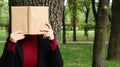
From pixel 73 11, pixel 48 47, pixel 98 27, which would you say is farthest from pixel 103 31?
pixel 73 11

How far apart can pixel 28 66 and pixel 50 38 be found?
36 cm

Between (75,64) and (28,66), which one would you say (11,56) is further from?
(75,64)

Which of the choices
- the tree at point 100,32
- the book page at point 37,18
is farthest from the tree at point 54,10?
the tree at point 100,32

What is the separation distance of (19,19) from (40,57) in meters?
0.45

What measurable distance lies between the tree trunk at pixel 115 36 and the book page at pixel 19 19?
13542mm

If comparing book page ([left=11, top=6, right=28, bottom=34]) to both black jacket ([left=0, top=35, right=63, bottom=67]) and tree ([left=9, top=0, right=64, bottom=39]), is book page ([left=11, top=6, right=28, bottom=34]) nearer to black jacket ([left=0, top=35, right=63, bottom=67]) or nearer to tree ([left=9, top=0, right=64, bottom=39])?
black jacket ([left=0, top=35, right=63, bottom=67])

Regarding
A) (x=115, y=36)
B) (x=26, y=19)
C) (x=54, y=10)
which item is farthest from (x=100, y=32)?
(x=26, y=19)

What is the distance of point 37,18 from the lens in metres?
4.16

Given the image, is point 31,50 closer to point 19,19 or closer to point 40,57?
point 40,57

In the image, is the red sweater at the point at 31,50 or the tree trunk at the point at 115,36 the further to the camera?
the tree trunk at the point at 115,36

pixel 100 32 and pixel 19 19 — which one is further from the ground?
pixel 19 19

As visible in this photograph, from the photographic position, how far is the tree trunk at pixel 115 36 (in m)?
17.5

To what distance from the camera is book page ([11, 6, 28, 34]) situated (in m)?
4.12

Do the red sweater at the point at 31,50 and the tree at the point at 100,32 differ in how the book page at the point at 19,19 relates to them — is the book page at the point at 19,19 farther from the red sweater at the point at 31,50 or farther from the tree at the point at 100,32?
the tree at the point at 100,32
